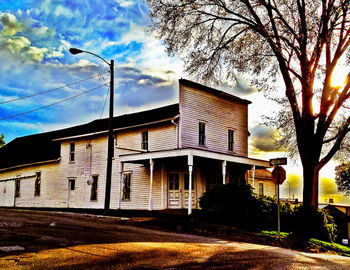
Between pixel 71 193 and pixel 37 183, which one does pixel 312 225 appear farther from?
pixel 37 183

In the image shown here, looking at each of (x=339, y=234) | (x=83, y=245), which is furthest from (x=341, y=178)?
(x=83, y=245)

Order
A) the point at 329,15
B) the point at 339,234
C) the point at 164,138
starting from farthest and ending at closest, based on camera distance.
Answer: the point at 339,234, the point at 164,138, the point at 329,15

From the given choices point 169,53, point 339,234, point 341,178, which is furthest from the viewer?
point 341,178

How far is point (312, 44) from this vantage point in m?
20.1

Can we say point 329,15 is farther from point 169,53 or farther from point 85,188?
point 85,188

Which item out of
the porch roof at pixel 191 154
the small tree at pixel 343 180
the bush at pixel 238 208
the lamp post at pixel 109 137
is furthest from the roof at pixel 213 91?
the small tree at pixel 343 180

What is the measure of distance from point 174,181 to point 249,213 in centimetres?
817

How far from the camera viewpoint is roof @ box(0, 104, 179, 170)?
28.4 m

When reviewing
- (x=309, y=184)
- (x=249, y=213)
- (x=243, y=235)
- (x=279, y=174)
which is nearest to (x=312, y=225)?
(x=309, y=184)

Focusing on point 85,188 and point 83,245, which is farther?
point 85,188

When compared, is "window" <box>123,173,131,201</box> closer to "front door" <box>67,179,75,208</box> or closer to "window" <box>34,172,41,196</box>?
"front door" <box>67,179,75,208</box>

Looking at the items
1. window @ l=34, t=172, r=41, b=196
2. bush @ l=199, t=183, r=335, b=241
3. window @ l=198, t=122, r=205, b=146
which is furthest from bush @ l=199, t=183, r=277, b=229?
window @ l=34, t=172, r=41, b=196

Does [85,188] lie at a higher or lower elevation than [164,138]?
lower

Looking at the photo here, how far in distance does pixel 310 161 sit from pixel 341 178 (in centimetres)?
4851
